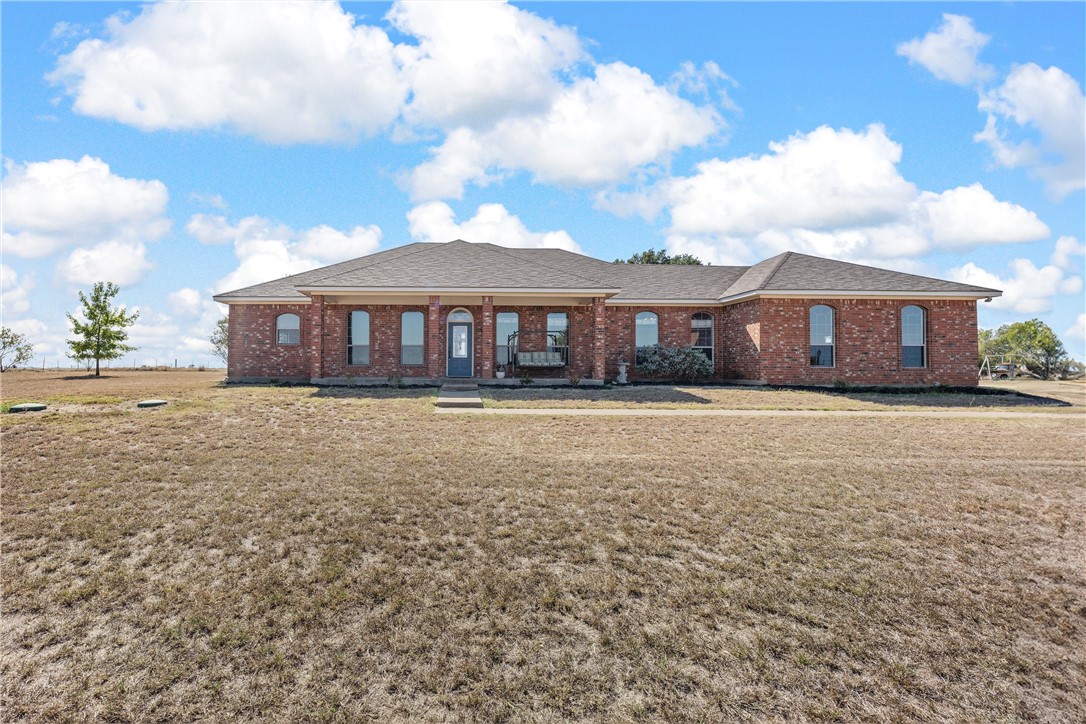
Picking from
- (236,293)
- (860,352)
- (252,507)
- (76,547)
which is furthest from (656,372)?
(76,547)

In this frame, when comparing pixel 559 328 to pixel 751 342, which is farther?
pixel 559 328

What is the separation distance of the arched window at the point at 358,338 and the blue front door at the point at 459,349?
293 cm

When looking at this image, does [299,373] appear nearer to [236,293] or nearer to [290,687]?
[236,293]

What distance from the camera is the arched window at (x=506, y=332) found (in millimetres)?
21375

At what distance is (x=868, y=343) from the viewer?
68.6 feet

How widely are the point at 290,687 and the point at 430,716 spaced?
1020 millimetres

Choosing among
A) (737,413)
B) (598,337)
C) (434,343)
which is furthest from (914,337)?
(434,343)

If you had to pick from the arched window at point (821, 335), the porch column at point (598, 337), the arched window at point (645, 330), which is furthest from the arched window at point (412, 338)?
the arched window at point (821, 335)

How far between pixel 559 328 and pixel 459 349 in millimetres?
3748

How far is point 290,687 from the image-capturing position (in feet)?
13.0

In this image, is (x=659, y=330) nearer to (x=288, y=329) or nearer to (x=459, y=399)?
(x=459, y=399)

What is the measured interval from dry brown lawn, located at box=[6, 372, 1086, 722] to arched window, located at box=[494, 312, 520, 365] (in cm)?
1218

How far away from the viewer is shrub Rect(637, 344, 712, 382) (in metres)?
21.8

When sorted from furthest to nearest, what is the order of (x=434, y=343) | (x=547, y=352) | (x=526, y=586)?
(x=547, y=352)
(x=434, y=343)
(x=526, y=586)
